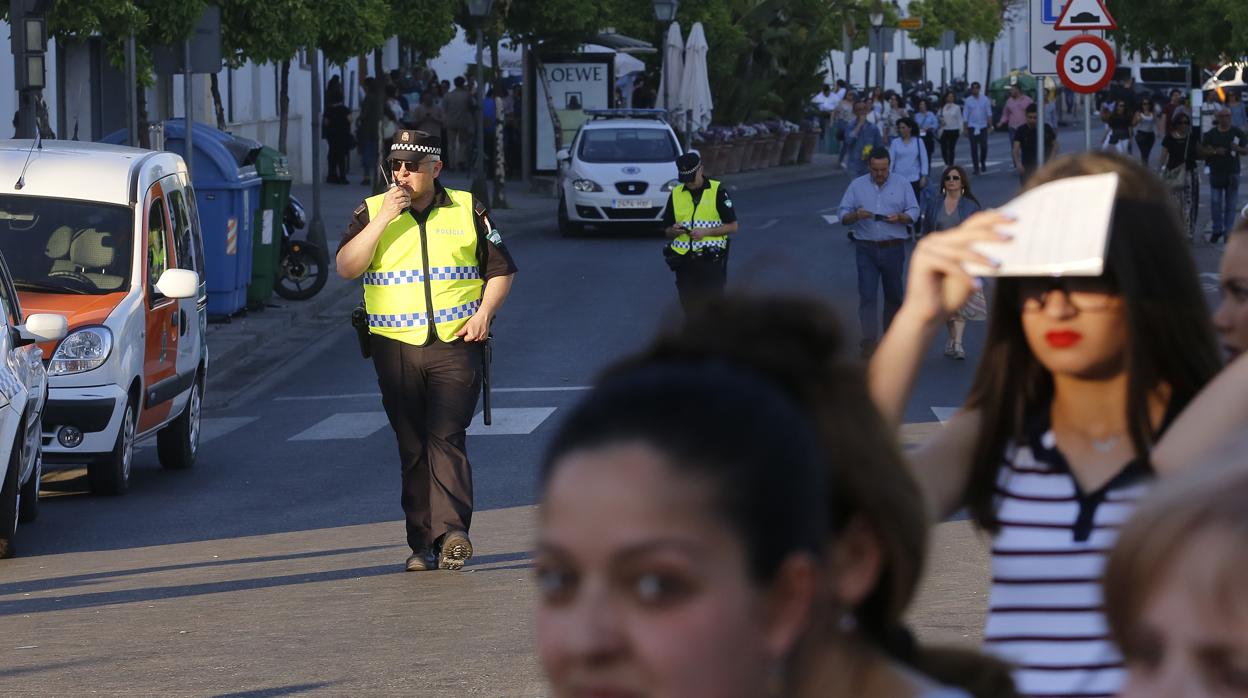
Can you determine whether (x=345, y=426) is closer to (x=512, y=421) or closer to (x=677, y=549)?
(x=512, y=421)

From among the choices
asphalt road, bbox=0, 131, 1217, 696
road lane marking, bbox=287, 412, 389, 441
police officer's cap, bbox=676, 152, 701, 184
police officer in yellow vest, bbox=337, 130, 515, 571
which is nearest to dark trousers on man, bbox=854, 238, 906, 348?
asphalt road, bbox=0, 131, 1217, 696

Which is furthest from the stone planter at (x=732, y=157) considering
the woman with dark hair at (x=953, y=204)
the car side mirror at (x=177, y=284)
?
the car side mirror at (x=177, y=284)

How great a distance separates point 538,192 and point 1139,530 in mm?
38126

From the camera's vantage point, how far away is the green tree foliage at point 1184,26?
33.2m

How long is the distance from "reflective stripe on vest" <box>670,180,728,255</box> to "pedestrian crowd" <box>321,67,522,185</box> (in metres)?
19.2

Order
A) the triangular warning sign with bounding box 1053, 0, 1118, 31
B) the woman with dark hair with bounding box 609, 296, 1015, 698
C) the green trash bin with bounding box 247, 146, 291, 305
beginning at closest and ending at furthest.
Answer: the woman with dark hair with bounding box 609, 296, 1015, 698 < the triangular warning sign with bounding box 1053, 0, 1118, 31 < the green trash bin with bounding box 247, 146, 291, 305

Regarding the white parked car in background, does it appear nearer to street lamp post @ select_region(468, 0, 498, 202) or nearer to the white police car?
street lamp post @ select_region(468, 0, 498, 202)

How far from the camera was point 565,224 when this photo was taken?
3136cm

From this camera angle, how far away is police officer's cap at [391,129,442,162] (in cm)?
903

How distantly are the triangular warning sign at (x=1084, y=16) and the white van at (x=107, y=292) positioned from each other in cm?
956

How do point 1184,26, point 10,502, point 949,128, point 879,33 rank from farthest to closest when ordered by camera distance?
point 879,33 < point 949,128 < point 1184,26 < point 10,502

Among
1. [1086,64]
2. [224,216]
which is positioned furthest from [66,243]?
[1086,64]

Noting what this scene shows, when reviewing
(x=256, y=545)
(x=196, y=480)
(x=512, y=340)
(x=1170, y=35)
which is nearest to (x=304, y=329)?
(x=512, y=340)

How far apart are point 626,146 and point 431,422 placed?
2202cm
